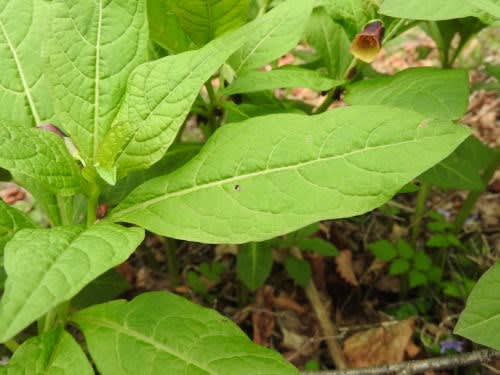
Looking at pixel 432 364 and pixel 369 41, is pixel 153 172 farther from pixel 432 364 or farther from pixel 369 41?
pixel 432 364

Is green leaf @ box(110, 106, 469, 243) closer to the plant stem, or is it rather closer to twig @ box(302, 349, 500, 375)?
twig @ box(302, 349, 500, 375)

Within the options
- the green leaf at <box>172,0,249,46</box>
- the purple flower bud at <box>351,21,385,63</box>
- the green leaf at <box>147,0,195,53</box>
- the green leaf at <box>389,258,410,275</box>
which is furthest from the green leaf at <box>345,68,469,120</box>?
the green leaf at <box>389,258,410,275</box>

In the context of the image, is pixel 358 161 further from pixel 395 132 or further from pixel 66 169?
pixel 66 169

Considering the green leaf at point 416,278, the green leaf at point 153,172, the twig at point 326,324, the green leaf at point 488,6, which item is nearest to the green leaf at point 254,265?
the twig at point 326,324

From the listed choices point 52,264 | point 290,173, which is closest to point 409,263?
point 290,173

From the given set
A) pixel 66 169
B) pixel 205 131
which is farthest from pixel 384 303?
pixel 66 169

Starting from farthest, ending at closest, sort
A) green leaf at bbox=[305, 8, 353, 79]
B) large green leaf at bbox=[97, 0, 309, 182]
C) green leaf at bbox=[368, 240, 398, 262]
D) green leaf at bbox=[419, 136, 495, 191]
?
green leaf at bbox=[368, 240, 398, 262], green leaf at bbox=[419, 136, 495, 191], green leaf at bbox=[305, 8, 353, 79], large green leaf at bbox=[97, 0, 309, 182]

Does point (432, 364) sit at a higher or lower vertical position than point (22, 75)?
lower
